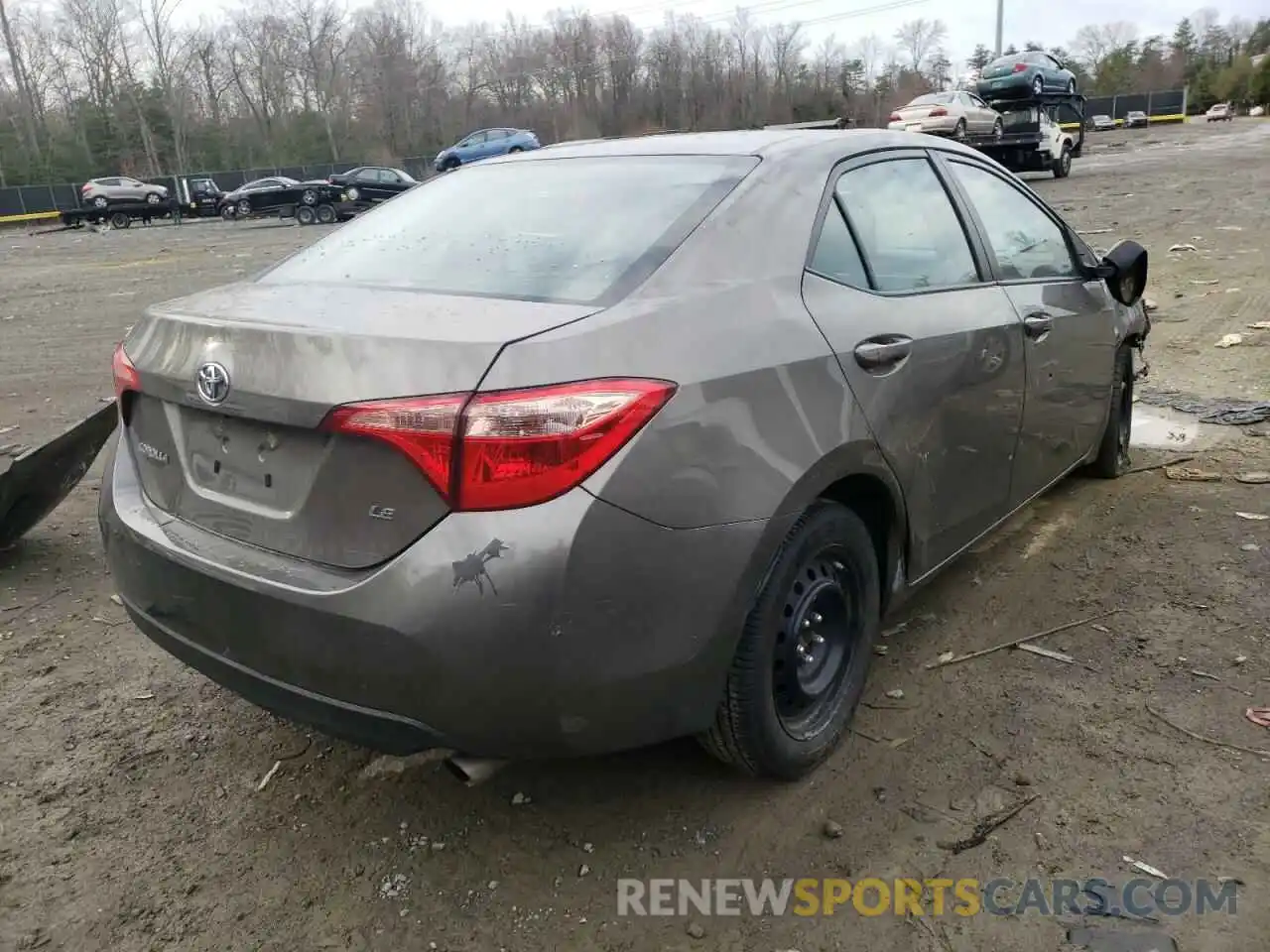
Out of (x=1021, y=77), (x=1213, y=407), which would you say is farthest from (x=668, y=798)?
(x=1021, y=77)

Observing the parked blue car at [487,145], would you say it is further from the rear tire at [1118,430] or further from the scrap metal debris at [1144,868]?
the scrap metal debris at [1144,868]

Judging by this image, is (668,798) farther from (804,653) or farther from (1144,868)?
(1144,868)

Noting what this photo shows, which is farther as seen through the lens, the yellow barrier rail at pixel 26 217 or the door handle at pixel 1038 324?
the yellow barrier rail at pixel 26 217

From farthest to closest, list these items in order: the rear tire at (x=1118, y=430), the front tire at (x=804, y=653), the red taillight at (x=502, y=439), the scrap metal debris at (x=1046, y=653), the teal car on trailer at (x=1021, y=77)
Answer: the teal car on trailer at (x=1021, y=77), the rear tire at (x=1118, y=430), the scrap metal debris at (x=1046, y=653), the front tire at (x=804, y=653), the red taillight at (x=502, y=439)

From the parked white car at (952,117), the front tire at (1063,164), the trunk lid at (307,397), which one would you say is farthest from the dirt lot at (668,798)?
the front tire at (1063,164)

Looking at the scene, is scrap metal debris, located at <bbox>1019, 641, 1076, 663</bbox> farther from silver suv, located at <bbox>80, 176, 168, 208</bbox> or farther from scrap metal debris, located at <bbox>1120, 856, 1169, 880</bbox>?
silver suv, located at <bbox>80, 176, 168, 208</bbox>

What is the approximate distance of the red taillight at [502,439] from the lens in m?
1.96

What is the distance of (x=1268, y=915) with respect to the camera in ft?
7.16

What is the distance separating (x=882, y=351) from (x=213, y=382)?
1.67 m

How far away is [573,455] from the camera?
6.49 feet

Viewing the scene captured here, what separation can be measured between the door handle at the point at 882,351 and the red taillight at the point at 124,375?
1844 millimetres

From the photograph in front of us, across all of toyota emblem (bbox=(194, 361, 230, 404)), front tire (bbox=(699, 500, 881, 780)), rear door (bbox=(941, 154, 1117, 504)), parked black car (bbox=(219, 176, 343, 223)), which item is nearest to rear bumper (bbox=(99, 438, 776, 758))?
front tire (bbox=(699, 500, 881, 780))

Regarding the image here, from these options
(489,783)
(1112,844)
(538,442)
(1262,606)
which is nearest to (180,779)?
(489,783)

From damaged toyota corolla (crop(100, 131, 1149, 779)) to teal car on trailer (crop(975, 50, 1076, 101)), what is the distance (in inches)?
1011
